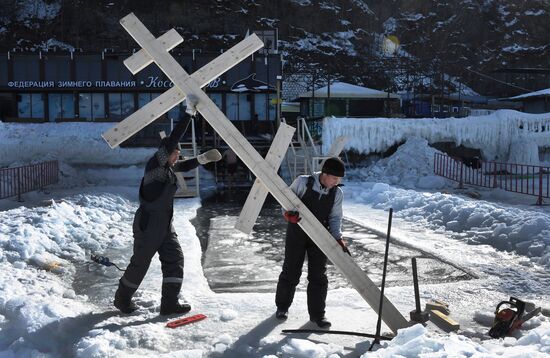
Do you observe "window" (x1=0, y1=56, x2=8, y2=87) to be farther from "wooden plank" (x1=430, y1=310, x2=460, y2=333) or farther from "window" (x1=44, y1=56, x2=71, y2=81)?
"wooden plank" (x1=430, y1=310, x2=460, y2=333)

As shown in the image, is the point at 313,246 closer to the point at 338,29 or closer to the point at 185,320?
the point at 185,320

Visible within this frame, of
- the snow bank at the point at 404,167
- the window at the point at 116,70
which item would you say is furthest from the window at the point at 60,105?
the snow bank at the point at 404,167

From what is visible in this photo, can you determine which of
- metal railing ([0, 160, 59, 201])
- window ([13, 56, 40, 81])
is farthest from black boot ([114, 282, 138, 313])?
window ([13, 56, 40, 81])

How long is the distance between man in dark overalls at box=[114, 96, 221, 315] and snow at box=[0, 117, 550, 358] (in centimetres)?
24

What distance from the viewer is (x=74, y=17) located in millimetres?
71062

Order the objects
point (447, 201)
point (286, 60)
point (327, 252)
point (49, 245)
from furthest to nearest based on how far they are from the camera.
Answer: point (286, 60) < point (447, 201) < point (49, 245) < point (327, 252)

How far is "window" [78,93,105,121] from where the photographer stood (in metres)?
32.9

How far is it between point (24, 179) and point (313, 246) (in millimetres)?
14156

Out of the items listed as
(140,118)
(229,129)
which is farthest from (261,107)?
(229,129)

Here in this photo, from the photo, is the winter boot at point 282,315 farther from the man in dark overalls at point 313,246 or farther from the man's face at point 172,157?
the man's face at point 172,157

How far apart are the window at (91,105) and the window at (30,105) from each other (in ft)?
7.82

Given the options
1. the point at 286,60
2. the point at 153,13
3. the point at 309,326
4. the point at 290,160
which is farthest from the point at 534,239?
the point at 153,13

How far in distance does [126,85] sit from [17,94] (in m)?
6.87

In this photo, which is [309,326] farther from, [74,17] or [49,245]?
[74,17]
